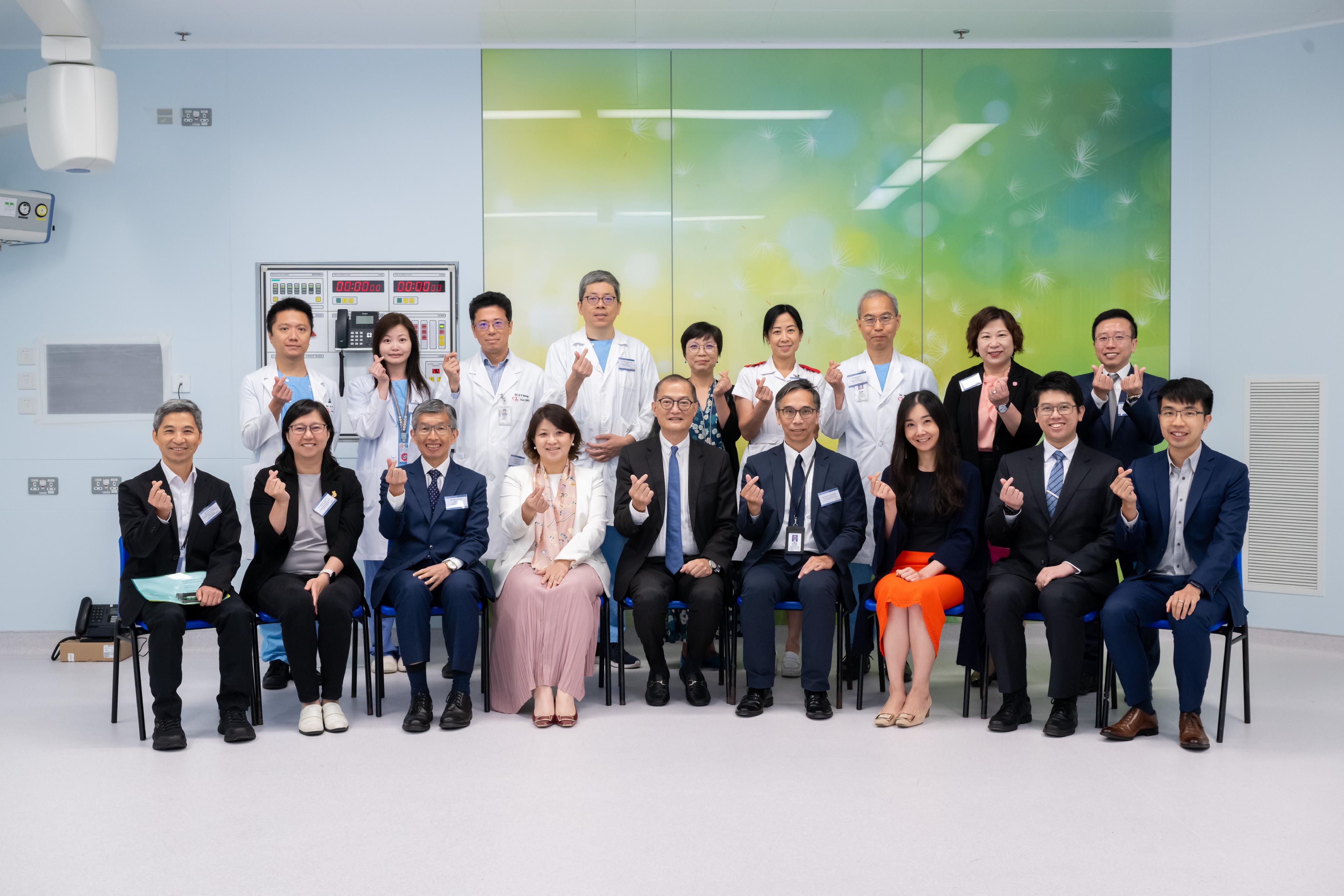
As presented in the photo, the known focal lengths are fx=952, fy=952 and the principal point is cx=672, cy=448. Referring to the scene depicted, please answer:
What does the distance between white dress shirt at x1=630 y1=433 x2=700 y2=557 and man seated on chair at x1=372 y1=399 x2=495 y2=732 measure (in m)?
0.78

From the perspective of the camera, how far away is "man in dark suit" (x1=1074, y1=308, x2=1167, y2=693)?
4.29 meters

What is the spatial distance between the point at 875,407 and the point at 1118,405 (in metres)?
1.11

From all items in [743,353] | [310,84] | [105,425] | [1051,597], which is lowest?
[1051,597]

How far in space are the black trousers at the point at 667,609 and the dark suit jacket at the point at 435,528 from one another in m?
0.67

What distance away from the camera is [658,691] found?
166 inches

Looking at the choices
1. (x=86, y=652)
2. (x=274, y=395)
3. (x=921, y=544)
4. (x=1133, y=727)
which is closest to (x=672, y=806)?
(x=921, y=544)

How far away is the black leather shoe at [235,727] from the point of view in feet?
12.3

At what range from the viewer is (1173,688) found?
4.55 metres

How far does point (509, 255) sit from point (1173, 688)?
4.27m

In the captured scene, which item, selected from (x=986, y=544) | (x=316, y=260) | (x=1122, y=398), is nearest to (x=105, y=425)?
(x=316, y=260)

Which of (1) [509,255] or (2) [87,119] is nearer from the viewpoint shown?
(2) [87,119]

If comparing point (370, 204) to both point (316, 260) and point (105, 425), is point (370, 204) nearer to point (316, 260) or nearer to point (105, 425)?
point (316, 260)

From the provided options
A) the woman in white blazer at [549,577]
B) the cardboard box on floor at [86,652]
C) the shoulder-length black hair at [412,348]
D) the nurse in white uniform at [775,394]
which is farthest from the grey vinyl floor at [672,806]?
the shoulder-length black hair at [412,348]

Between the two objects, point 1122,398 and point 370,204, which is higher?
point 370,204
